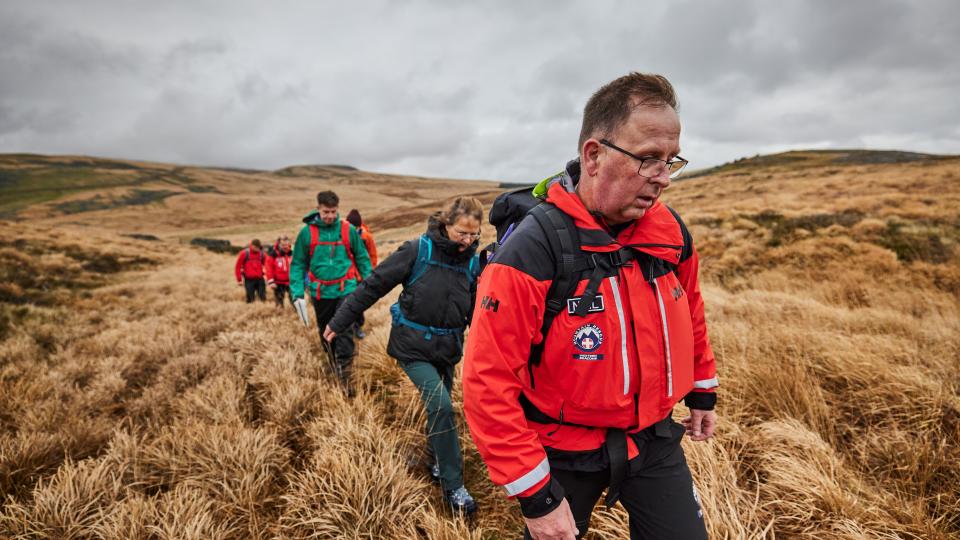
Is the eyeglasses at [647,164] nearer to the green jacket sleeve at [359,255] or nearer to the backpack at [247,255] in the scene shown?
the green jacket sleeve at [359,255]

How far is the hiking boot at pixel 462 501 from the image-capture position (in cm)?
309

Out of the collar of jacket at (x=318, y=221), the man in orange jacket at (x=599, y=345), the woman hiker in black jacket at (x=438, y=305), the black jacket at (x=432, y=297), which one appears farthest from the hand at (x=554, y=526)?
the collar of jacket at (x=318, y=221)

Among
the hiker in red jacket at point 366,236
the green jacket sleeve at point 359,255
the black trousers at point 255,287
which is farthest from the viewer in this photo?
the black trousers at point 255,287

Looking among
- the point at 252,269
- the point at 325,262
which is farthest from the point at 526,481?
the point at 252,269

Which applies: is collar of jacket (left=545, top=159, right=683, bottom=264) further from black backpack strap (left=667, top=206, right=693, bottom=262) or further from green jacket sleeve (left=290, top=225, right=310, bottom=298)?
green jacket sleeve (left=290, top=225, right=310, bottom=298)

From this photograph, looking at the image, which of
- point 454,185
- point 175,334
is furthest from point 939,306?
point 454,185

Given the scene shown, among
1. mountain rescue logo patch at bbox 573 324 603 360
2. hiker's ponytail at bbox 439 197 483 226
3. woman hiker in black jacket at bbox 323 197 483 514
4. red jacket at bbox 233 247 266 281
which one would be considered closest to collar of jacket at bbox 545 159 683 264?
mountain rescue logo patch at bbox 573 324 603 360

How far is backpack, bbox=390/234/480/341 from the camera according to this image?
3395mm

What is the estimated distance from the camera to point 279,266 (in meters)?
10.4

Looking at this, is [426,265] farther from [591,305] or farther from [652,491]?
[652,491]

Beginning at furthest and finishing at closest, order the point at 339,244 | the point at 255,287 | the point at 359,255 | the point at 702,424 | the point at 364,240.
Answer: the point at 255,287 → the point at 364,240 → the point at 359,255 → the point at 339,244 → the point at 702,424

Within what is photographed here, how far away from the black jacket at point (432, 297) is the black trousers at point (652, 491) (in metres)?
1.73

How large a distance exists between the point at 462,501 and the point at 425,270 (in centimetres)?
179

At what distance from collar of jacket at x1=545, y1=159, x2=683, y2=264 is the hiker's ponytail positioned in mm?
1400
